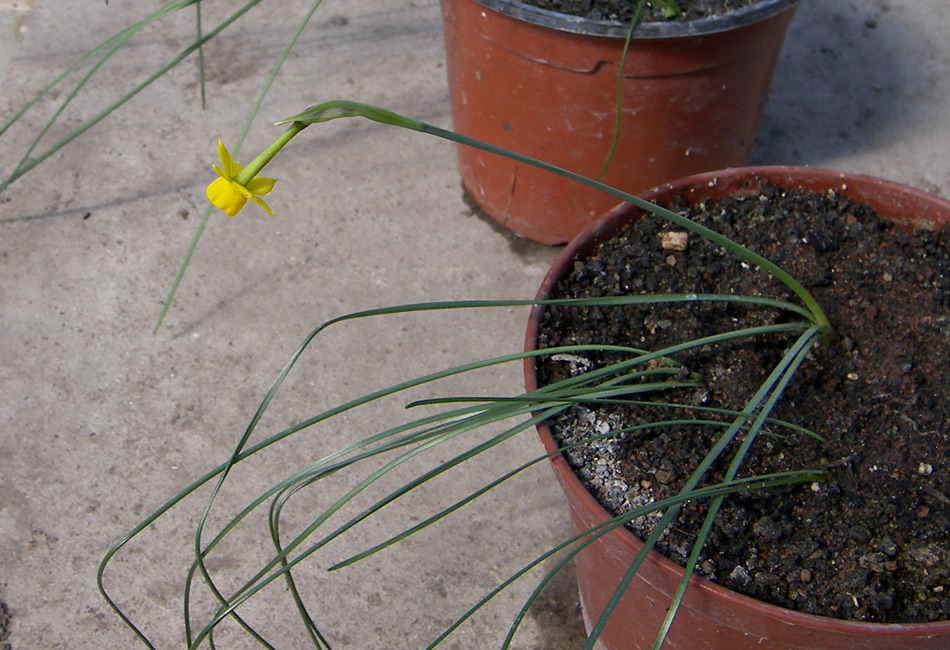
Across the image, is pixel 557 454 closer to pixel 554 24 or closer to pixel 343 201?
pixel 554 24

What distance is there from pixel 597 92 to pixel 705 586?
80cm

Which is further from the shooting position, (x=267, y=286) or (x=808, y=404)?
(x=267, y=286)

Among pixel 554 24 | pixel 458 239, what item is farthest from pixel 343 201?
pixel 554 24

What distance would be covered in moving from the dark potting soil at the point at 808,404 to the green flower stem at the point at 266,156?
0.45m

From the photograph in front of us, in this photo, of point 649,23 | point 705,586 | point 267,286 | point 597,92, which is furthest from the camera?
point 267,286

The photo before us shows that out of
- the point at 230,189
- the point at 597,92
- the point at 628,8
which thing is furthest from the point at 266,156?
the point at 628,8

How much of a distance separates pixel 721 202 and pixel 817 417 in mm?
319

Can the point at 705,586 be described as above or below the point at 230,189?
below

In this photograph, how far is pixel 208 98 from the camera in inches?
76.3

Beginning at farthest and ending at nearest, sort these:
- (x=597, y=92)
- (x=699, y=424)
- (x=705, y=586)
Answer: (x=597, y=92) < (x=699, y=424) < (x=705, y=586)

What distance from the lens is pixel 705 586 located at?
0.79m

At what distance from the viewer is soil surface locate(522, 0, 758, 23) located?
1358 mm

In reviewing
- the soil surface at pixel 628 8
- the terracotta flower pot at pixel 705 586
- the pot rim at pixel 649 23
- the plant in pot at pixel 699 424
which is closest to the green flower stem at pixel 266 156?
the plant in pot at pixel 699 424

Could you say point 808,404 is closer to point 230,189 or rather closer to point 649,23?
point 649,23
